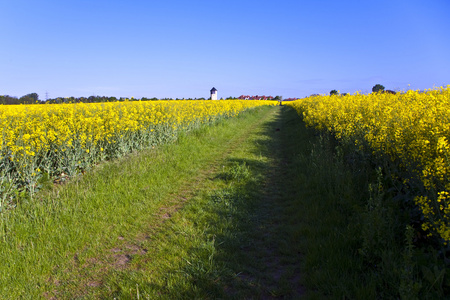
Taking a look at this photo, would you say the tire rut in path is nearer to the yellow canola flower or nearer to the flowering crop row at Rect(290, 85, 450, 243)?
the flowering crop row at Rect(290, 85, 450, 243)

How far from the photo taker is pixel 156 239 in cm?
385

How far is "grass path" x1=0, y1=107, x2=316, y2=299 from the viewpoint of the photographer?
2.89m

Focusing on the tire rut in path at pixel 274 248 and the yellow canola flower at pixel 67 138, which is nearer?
the tire rut in path at pixel 274 248

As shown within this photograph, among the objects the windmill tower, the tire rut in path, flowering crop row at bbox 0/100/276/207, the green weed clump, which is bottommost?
the tire rut in path

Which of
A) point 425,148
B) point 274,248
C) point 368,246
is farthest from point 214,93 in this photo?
point 368,246

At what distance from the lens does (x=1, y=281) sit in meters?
2.91

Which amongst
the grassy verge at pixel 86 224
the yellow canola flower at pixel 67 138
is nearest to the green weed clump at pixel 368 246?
the grassy verge at pixel 86 224

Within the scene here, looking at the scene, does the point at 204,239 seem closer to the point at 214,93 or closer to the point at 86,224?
the point at 86,224

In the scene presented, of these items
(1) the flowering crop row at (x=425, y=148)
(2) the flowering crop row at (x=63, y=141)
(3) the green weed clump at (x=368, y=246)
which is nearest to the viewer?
(3) the green weed clump at (x=368, y=246)

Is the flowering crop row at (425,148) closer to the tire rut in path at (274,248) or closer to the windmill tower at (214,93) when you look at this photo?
the tire rut in path at (274,248)

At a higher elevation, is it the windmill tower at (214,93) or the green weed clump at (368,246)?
the windmill tower at (214,93)

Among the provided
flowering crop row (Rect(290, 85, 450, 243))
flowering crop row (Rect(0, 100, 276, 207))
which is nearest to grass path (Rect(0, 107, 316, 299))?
flowering crop row (Rect(0, 100, 276, 207))

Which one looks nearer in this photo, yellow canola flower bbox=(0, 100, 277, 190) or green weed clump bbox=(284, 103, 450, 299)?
green weed clump bbox=(284, 103, 450, 299)

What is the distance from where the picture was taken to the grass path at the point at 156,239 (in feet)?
9.50
